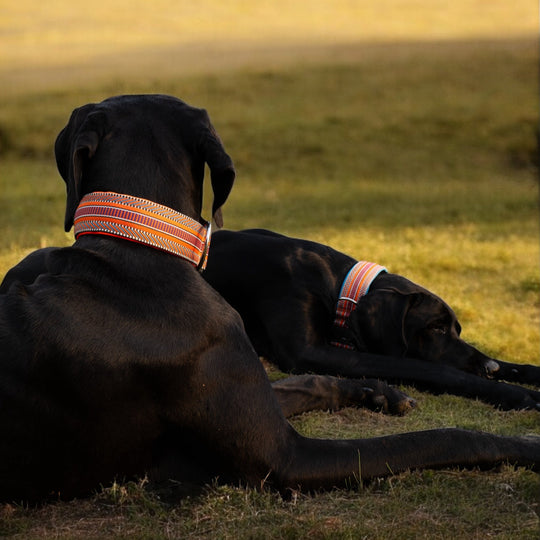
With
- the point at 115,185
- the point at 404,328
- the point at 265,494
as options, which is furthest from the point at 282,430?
the point at 404,328

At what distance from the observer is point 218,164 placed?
370cm

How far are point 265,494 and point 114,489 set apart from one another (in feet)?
2.04

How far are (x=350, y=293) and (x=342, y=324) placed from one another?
0.72ft

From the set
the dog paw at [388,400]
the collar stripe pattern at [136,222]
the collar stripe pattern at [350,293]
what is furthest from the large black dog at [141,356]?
the collar stripe pattern at [350,293]

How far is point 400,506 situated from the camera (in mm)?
3625

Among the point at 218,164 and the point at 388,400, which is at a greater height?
the point at 218,164

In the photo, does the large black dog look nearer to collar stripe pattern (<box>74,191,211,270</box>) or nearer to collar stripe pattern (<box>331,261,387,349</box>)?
collar stripe pattern (<box>74,191,211,270</box>)

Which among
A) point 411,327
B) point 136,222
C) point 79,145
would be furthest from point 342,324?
point 79,145

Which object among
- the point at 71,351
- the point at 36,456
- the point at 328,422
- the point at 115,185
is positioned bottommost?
the point at 328,422

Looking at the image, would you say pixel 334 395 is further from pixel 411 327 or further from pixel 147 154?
pixel 147 154

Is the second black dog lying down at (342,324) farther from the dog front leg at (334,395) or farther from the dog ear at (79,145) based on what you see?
the dog ear at (79,145)

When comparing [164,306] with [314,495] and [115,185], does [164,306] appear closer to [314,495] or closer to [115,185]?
[115,185]

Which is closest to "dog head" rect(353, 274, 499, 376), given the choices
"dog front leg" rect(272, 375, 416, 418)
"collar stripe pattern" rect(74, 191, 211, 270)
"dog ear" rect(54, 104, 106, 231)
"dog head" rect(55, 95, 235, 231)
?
"dog front leg" rect(272, 375, 416, 418)

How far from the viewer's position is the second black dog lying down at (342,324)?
5688 millimetres
